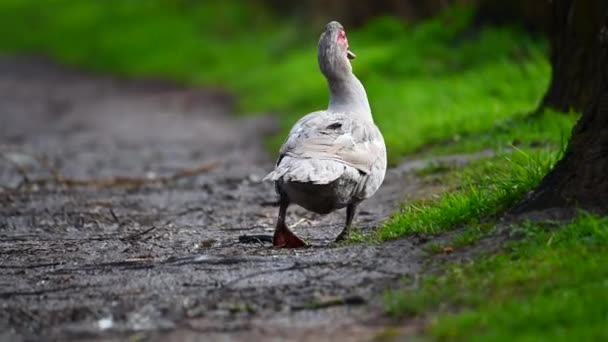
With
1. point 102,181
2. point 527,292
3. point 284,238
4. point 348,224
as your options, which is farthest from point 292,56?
point 527,292

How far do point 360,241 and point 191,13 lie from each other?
89.8 ft

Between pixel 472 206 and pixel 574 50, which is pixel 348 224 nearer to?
pixel 472 206

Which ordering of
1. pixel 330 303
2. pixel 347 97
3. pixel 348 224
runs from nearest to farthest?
1. pixel 330 303
2. pixel 348 224
3. pixel 347 97

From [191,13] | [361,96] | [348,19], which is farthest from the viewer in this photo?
[191,13]

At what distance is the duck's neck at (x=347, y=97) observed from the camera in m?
7.40

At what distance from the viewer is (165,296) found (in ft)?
17.9

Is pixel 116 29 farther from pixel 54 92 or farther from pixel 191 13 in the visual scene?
pixel 54 92

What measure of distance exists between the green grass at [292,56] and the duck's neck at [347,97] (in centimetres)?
405

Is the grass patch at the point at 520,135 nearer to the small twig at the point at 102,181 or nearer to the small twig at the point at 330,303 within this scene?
the small twig at the point at 102,181

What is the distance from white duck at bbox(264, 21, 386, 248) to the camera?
20.8ft

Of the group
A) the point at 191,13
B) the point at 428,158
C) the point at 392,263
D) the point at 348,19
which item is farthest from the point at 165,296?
the point at 191,13

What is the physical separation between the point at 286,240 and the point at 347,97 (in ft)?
3.66

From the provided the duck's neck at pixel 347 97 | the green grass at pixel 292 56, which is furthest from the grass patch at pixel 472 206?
the green grass at pixel 292 56

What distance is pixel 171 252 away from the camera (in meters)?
6.81
